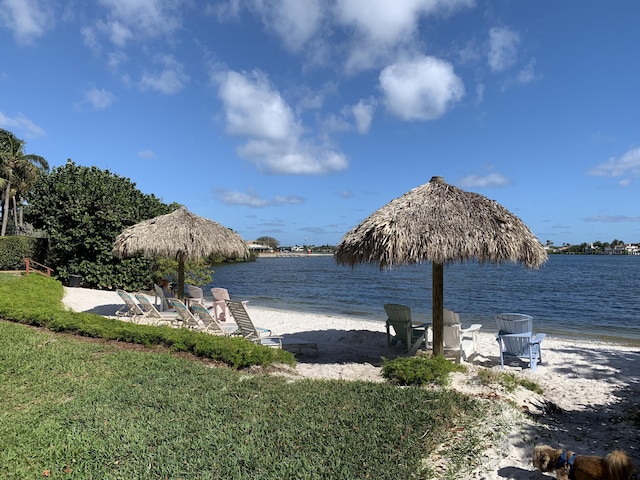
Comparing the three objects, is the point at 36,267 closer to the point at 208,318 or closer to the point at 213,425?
the point at 208,318

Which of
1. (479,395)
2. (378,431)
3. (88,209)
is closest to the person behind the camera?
(378,431)

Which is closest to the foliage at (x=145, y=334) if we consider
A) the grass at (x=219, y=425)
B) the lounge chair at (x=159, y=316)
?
the grass at (x=219, y=425)

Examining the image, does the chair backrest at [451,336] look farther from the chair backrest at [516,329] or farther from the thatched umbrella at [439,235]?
the chair backrest at [516,329]

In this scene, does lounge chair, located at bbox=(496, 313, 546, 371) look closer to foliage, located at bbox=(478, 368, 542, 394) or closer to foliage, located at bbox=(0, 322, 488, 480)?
foliage, located at bbox=(478, 368, 542, 394)

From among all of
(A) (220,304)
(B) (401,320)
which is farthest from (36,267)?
(B) (401,320)

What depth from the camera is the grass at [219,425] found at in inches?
135

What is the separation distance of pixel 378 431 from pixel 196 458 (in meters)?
1.58

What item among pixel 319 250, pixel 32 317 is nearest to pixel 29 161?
pixel 32 317

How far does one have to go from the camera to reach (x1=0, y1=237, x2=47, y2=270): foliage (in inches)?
928

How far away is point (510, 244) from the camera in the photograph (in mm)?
6500

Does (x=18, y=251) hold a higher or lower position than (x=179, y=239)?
lower

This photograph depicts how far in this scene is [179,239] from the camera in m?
10.9

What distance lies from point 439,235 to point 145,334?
17.1ft

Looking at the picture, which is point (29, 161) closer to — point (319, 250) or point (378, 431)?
point (378, 431)
